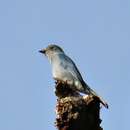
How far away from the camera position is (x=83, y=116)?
811 centimetres

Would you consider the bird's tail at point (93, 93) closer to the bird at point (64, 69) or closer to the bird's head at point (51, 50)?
the bird at point (64, 69)

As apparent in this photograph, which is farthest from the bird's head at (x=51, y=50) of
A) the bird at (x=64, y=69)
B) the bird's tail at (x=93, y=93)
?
the bird's tail at (x=93, y=93)

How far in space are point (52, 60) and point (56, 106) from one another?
5021 mm

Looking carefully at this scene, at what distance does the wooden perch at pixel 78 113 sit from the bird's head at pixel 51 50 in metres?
4.87

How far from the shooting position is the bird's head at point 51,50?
44.7ft

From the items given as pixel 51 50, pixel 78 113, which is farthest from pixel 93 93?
pixel 51 50

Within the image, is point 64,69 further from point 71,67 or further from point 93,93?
point 93,93

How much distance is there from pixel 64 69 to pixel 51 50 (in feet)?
5.10

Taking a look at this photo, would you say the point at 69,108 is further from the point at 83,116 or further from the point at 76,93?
the point at 76,93

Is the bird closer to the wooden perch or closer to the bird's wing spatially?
the bird's wing

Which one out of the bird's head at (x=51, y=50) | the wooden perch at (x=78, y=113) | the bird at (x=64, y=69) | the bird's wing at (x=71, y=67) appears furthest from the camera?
the bird's head at (x=51, y=50)

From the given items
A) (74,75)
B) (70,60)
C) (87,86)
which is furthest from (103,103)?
(70,60)

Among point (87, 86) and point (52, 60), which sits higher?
point (52, 60)

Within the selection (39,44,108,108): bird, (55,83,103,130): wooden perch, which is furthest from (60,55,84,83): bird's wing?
(55,83,103,130): wooden perch
